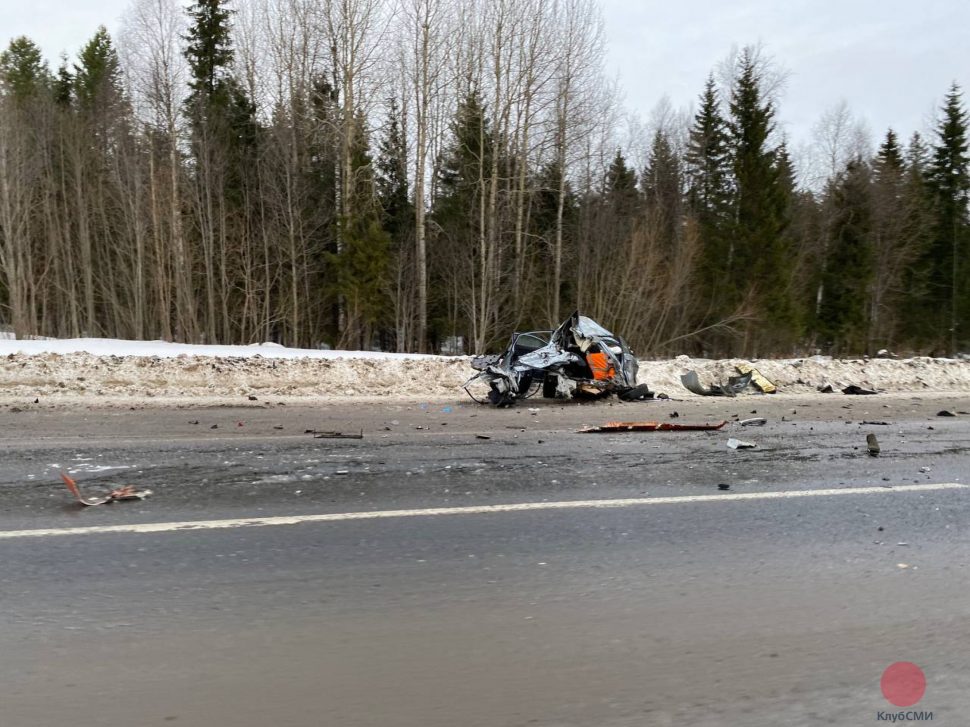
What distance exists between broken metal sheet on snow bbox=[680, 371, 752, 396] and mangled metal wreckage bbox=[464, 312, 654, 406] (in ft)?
7.96

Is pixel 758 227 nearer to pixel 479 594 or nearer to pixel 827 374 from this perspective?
pixel 827 374

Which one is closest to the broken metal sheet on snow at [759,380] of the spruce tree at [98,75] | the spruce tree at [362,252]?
the spruce tree at [362,252]

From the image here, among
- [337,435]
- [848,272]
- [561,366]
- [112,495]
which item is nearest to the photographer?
[112,495]

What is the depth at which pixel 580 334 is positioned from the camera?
13.0m

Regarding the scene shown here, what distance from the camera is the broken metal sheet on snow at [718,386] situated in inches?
596

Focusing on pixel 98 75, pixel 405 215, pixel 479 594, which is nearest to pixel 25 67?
pixel 98 75

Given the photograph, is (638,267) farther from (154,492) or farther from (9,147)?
(154,492)

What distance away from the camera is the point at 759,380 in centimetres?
1563

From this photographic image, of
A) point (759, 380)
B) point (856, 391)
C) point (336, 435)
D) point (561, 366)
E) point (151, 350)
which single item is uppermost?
point (151, 350)

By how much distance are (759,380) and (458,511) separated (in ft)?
41.0

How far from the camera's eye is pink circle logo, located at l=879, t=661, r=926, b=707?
8.38 feet

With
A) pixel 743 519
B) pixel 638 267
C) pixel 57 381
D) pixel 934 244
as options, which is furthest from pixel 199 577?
pixel 934 244

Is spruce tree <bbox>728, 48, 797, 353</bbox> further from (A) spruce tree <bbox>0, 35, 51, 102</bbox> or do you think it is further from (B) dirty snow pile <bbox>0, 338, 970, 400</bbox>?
(A) spruce tree <bbox>0, 35, 51, 102</bbox>

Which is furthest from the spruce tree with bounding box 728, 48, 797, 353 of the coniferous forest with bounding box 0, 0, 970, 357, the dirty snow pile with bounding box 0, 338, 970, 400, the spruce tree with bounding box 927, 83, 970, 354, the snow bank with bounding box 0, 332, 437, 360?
the snow bank with bounding box 0, 332, 437, 360
